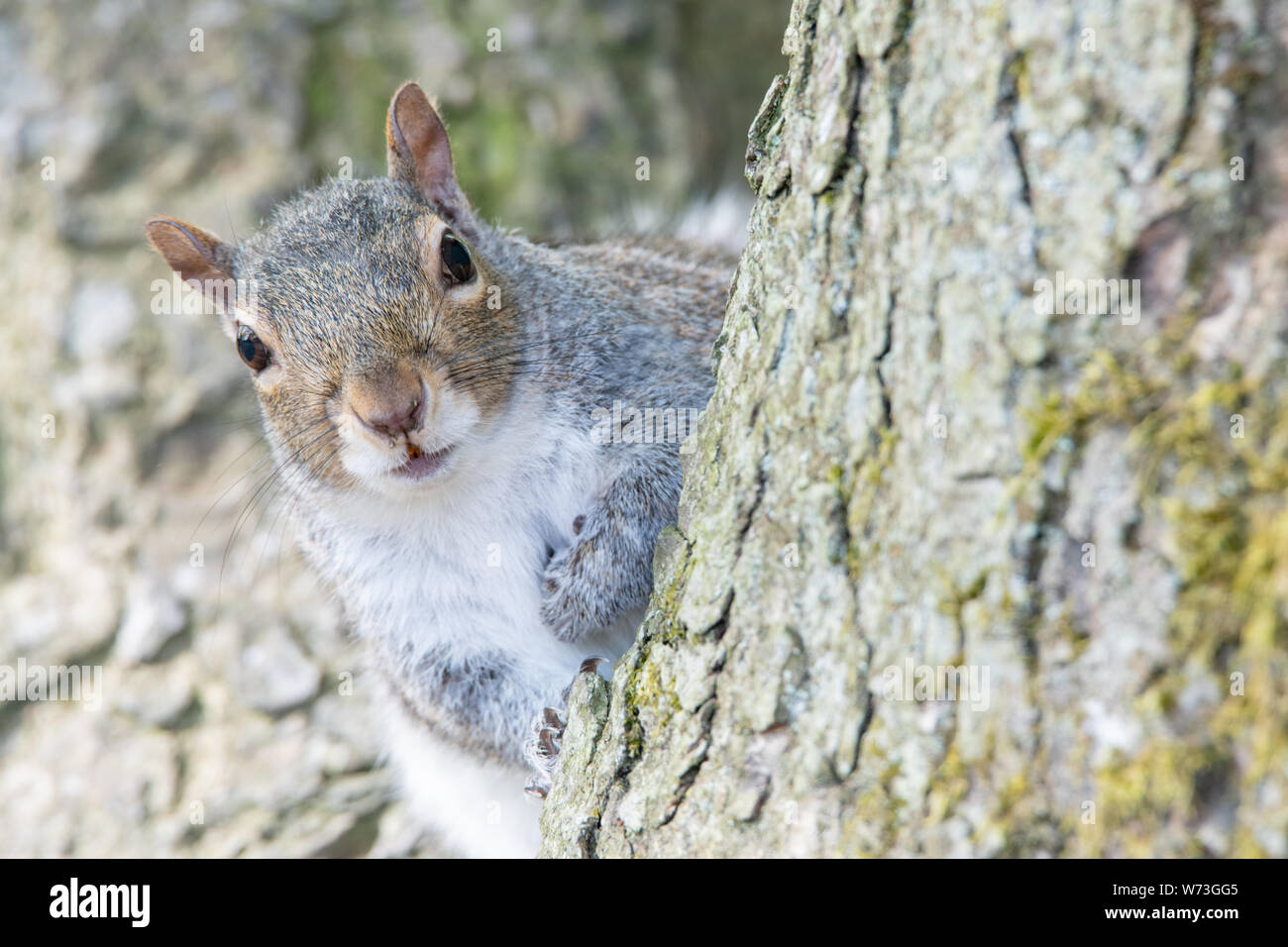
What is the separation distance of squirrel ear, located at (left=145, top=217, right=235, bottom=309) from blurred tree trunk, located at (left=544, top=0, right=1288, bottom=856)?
151 cm

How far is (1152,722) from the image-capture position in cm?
106

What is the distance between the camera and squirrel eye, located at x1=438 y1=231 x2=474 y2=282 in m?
2.23

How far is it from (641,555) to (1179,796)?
1.20 m

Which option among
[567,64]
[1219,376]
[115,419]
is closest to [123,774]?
[115,419]

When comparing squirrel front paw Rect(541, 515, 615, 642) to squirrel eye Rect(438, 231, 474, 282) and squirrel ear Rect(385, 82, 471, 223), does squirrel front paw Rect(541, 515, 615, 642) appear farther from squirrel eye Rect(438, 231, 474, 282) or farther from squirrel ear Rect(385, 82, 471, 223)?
squirrel ear Rect(385, 82, 471, 223)

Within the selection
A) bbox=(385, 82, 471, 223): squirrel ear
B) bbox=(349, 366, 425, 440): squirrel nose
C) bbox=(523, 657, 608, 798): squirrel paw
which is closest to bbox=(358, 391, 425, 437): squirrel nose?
bbox=(349, 366, 425, 440): squirrel nose

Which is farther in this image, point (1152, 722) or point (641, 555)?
point (641, 555)

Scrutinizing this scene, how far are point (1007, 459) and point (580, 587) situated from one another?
117 centimetres

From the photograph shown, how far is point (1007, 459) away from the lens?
1.16 meters

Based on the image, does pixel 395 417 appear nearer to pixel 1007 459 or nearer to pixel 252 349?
pixel 252 349

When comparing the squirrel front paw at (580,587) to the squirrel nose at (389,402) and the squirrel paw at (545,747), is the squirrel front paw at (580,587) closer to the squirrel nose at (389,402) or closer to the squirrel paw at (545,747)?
the squirrel paw at (545,747)

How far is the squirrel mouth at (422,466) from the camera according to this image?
6.68ft

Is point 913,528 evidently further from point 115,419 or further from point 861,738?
point 115,419

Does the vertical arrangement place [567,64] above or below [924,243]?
above
